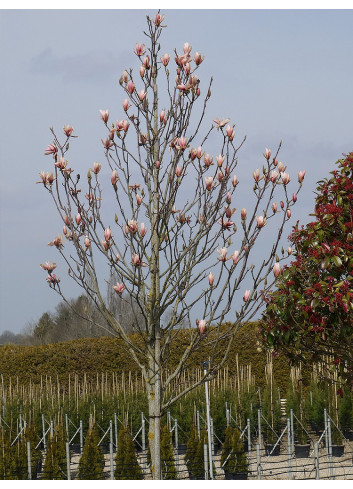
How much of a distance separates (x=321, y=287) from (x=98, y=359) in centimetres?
855

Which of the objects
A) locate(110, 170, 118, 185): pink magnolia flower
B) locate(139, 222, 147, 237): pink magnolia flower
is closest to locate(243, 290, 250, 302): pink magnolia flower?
locate(139, 222, 147, 237): pink magnolia flower

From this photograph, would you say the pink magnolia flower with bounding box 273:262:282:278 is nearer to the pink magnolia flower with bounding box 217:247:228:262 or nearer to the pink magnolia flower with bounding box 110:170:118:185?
the pink magnolia flower with bounding box 217:247:228:262

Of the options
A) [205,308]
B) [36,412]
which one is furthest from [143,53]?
[36,412]

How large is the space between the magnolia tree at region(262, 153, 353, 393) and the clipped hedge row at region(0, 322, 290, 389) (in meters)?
5.69

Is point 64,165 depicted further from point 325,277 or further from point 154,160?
point 325,277

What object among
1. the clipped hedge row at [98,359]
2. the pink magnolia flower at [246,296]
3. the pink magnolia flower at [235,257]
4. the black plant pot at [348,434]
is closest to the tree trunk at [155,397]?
the pink magnolia flower at [246,296]

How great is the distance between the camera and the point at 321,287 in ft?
14.9

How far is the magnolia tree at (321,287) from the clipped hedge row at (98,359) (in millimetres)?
5695

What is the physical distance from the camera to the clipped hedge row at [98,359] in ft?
37.0

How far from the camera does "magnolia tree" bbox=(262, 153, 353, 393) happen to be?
456 centimetres

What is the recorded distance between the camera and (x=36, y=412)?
941 cm

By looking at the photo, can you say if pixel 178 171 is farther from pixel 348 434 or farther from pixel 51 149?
pixel 348 434

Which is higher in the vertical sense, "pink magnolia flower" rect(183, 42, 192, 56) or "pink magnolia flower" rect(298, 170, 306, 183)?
"pink magnolia flower" rect(183, 42, 192, 56)

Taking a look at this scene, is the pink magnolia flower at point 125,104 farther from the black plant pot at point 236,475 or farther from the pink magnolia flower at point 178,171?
the black plant pot at point 236,475
